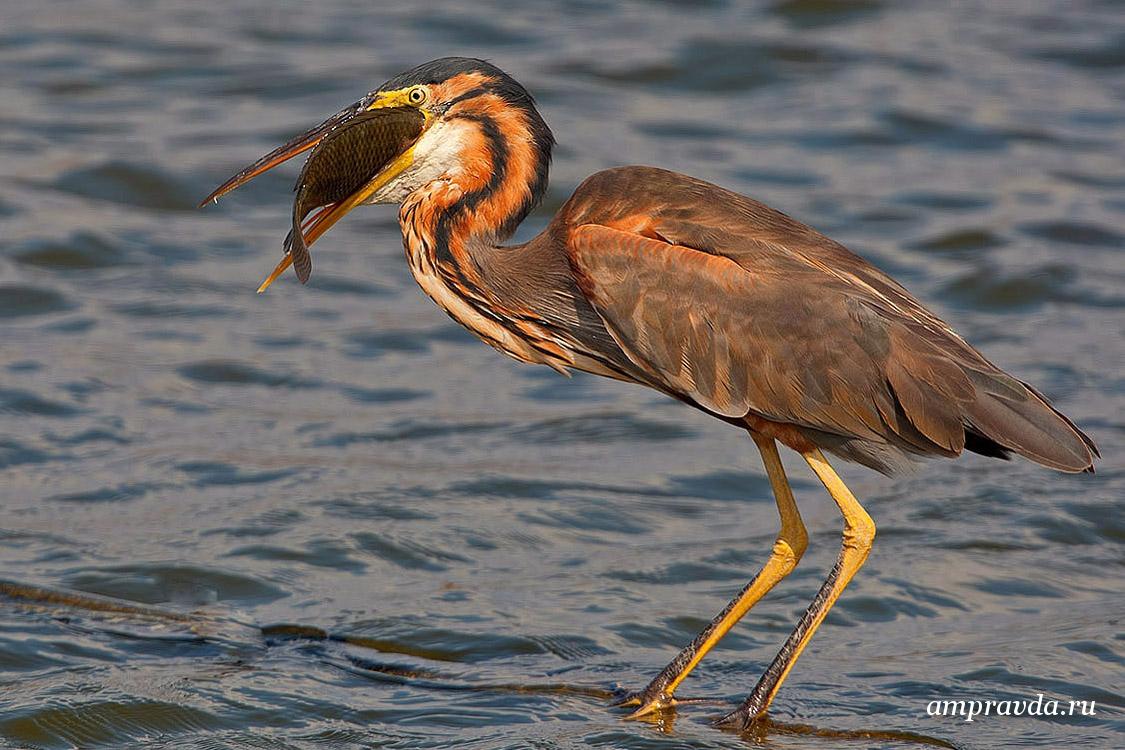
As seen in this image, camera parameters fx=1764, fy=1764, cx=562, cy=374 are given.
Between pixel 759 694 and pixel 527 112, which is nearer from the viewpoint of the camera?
pixel 759 694

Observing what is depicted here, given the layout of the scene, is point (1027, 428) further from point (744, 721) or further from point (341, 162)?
point (341, 162)

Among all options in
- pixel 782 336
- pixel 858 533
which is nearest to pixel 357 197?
pixel 782 336

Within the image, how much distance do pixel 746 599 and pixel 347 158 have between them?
2227 millimetres

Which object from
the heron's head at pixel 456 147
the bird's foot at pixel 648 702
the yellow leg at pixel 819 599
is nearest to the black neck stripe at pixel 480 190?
the heron's head at pixel 456 147

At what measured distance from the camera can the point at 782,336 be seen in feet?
21.0

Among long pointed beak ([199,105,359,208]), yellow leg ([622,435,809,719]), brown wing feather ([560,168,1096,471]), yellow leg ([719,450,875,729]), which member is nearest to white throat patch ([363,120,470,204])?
long pointed beak ([199,105,359,208])

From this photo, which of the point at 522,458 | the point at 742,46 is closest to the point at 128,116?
the point at 742,46

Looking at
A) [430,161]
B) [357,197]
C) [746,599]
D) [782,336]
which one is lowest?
[746,599]

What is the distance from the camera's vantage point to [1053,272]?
38.2ft

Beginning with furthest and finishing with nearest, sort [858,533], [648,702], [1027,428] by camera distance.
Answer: [858,533] < [648,702] < [1027,428]

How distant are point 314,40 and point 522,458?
25.9 ft

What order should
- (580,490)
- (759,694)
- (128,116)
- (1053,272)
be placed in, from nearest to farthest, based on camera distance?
(759,694) → (580,490) → (1053,272) → (128,116)

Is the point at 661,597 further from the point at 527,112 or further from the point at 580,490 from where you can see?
the point at 527,112

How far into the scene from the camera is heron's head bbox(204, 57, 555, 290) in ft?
21.4
